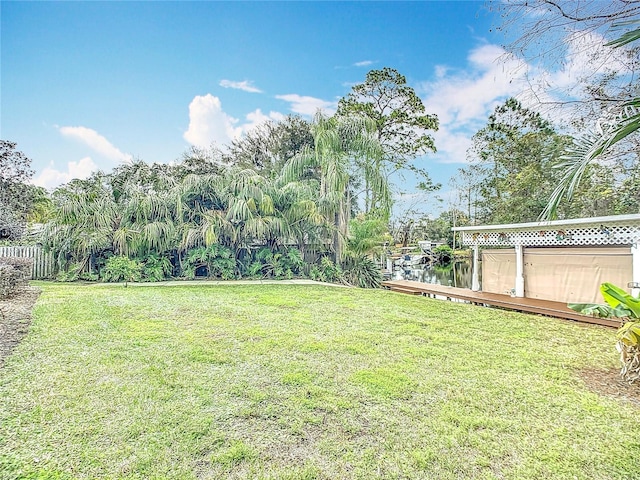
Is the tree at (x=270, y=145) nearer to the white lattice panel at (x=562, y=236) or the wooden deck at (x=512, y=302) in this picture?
the wooden deck at (x=512, y=302)

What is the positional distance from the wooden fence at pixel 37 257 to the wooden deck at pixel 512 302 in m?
10.3

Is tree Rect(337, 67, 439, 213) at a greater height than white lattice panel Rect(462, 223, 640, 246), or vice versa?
tree Rect(337, 67, 439, 213)

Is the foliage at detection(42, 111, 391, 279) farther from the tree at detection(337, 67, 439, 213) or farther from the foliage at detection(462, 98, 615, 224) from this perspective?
the foliage at detection(462, 98, 615, 224)

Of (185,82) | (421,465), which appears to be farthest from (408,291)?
(185,82)

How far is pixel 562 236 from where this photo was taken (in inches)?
288

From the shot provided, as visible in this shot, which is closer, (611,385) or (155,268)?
(611,385)

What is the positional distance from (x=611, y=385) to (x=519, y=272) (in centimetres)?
536

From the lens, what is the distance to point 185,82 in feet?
41.7

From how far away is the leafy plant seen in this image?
3123mm

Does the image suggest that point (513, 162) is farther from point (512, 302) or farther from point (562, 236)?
point (512, 302)

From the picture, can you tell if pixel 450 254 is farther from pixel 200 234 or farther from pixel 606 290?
pixel 606 290

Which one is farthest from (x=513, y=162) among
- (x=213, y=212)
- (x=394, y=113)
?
(x=213, y=212)

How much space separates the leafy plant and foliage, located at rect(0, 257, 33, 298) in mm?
8211

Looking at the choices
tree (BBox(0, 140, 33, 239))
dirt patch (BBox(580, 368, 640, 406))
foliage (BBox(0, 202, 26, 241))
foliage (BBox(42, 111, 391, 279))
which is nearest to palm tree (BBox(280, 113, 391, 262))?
foliage (BBox(42, 111, 391, 279))
